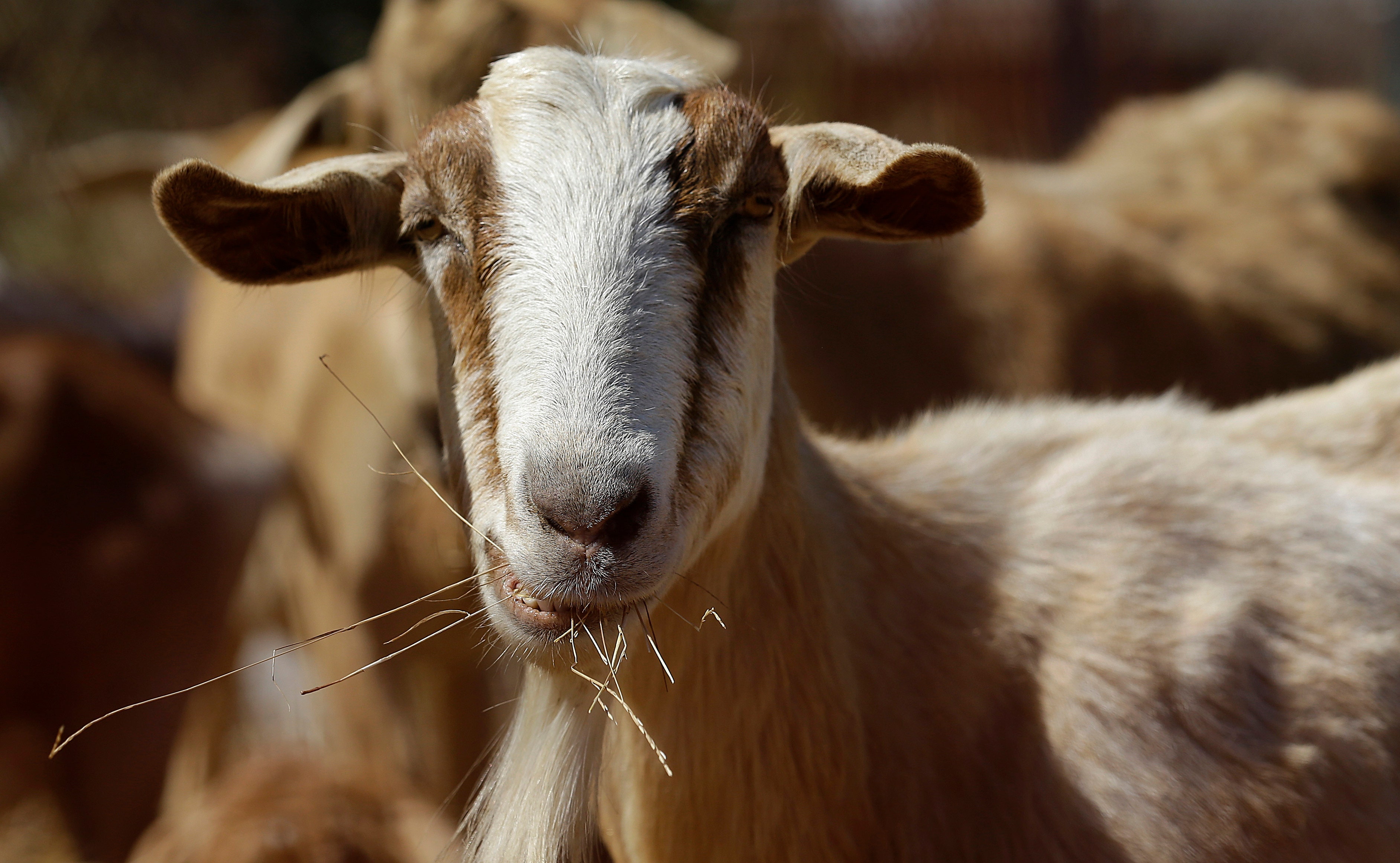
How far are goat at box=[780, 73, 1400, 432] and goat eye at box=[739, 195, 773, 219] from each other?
7.86ft

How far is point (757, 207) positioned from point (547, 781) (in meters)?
0.94

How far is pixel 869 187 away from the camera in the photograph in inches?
73.5

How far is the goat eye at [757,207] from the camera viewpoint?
1891 mm

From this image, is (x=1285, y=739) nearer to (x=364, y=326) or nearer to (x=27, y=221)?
(x=364, y=326)

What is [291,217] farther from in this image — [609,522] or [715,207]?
[609,522]

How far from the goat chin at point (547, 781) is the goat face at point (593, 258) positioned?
265 mm

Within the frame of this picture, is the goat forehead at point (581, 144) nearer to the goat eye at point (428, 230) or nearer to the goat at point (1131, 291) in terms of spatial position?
the goat eye at point (428, 230)

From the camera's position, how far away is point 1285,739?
217cm

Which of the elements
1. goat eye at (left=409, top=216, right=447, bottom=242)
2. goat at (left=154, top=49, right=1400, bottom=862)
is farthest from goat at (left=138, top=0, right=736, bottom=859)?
goat eye at (left=409, top=216, right=447, bottom=242)

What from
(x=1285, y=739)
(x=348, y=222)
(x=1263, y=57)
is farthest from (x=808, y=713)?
(x=1263, y=57)

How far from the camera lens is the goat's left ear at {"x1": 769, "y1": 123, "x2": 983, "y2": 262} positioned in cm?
185

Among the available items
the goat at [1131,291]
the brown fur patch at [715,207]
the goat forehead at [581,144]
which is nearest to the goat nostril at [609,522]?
the brown fur patch at [715,207]

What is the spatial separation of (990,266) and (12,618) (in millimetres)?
3650

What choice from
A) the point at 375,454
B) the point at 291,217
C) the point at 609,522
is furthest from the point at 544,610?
the point at 375,454
